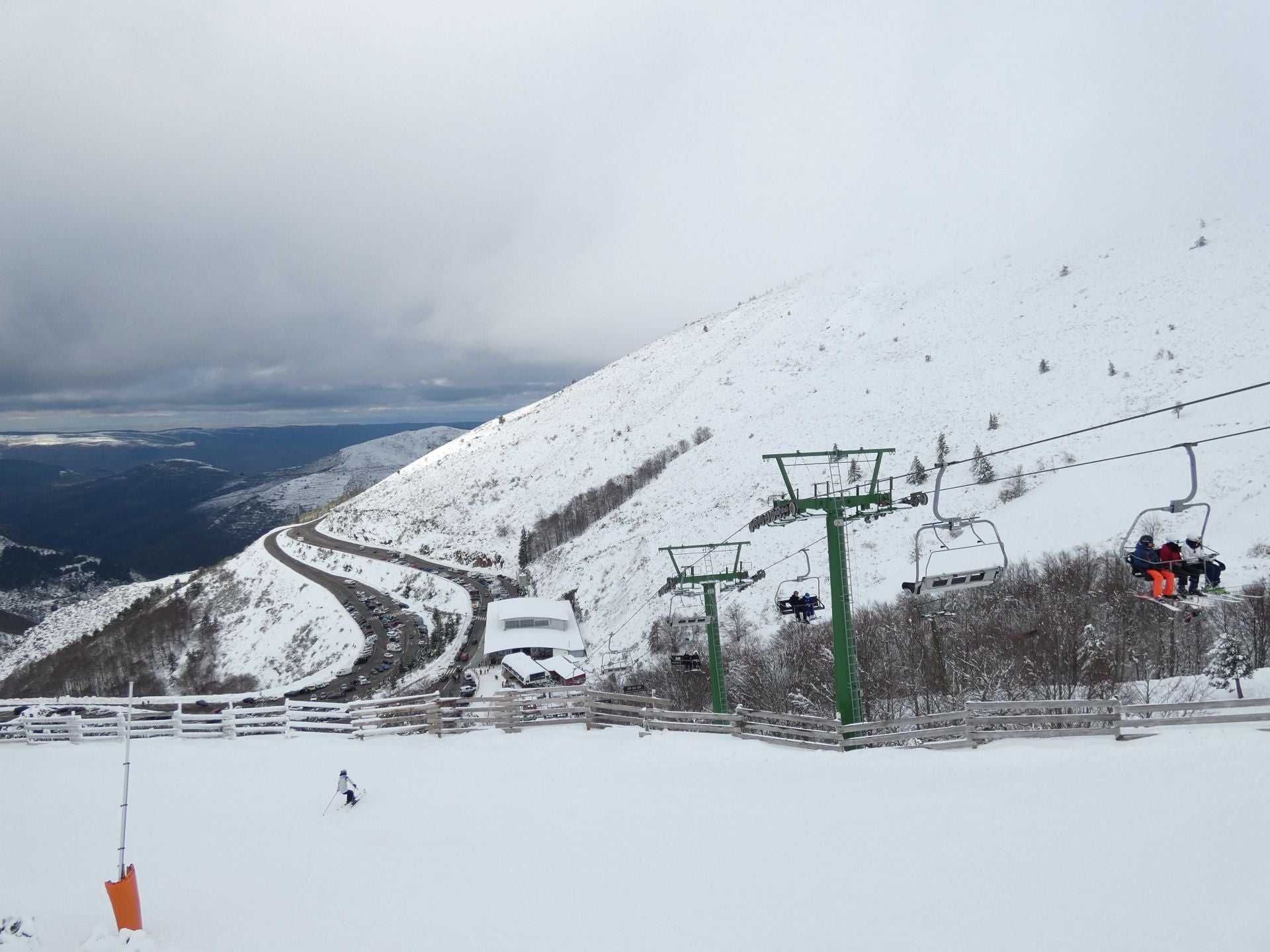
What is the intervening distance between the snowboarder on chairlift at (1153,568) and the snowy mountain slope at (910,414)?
2608 cm

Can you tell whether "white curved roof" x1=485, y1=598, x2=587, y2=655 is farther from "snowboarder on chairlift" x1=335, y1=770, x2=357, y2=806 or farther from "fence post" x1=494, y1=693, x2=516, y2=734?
"snowboarder on chairlift" x1=335, y1=770, x2=357, y2=806

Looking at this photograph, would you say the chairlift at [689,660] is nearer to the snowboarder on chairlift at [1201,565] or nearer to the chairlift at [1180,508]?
the chairlift at [1180,508]

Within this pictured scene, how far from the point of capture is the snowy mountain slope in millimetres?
43844

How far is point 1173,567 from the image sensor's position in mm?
11578

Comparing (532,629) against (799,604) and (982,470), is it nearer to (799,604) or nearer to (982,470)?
(982,470)

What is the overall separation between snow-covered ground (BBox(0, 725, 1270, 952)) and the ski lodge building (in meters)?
39.9

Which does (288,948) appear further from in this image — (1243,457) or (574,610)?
(574,610)

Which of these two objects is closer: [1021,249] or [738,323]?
[1021,249]

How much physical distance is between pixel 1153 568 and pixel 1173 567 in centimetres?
32

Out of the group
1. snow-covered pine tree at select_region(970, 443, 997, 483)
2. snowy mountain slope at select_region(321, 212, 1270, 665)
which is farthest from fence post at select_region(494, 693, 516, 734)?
snow-covered pine tree at select_region(970, 443, 997, 483)

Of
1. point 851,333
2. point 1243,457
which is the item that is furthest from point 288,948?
point 851,333

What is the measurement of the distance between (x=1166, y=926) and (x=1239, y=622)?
95.9 ft

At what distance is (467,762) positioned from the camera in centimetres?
1484

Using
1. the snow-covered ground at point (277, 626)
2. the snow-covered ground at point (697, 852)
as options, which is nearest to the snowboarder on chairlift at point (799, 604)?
the snow-covered ground at point (697, 852)
